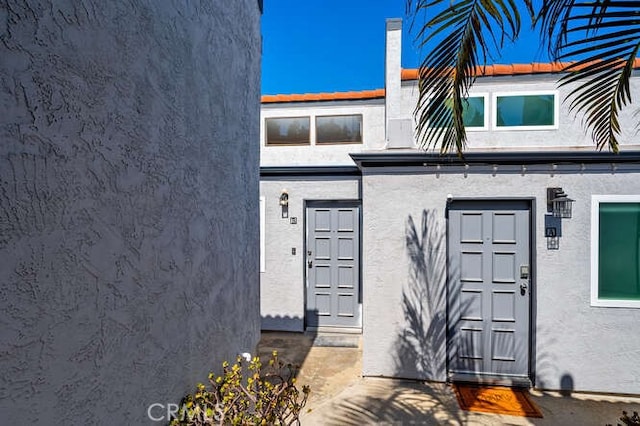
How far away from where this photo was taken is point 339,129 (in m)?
8.51

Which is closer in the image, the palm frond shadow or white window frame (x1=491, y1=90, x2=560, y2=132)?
the palm frond shadow

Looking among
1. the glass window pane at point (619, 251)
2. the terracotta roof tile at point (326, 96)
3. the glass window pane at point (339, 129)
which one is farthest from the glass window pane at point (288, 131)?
the glass window pane at point (619, 251)

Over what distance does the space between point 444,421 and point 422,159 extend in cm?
343

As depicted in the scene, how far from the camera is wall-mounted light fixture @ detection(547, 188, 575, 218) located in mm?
4785

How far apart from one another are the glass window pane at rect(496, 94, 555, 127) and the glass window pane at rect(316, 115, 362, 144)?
123 inches

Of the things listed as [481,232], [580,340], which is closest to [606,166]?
[481,232]

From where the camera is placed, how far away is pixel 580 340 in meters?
4.89

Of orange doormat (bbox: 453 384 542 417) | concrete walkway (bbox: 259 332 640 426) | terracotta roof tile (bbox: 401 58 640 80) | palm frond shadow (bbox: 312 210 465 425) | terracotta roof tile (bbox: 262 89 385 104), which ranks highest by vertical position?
terracotta roof tile (bbox: 262 89 385 104)

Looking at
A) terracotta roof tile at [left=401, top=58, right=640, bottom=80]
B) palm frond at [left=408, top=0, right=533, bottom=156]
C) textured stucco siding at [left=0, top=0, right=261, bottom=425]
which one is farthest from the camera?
terracotta roof tile at [left=401, top=58, right=640, bottom=80]

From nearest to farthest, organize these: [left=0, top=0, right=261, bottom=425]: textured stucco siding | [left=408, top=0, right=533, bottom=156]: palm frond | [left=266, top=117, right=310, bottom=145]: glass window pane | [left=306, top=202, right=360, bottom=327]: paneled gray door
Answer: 1. [left=0, top=0, right=261, bottom=425]: textured stucco siding
2. [left=408, top=0, right=533, bottom=156]: palm frond
3. [left=306, top=202, right=360, bottom=327]: paneled gray door
4. [left=266, top=117, right=310, bottom=145]: glass window pane

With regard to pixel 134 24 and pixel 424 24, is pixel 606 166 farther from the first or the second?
pixel 134 24

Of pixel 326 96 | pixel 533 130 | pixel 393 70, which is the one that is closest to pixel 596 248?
pixel 533 130

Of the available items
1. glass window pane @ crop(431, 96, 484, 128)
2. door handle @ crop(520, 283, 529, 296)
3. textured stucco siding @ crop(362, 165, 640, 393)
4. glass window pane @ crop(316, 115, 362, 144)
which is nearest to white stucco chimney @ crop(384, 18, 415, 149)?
glass window pane @ crop(431, 96, 484, 128)

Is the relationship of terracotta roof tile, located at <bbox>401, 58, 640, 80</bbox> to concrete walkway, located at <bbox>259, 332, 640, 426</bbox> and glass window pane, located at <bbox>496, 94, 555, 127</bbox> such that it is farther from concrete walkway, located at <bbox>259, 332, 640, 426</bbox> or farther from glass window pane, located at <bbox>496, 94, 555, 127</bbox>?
concrete walkway, located at <bbox>259, 332, 640, 426</bbox>
